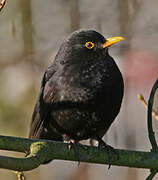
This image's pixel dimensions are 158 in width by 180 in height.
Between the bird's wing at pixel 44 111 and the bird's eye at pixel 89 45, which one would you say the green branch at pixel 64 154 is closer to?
the bird's wing at pixel 44 111

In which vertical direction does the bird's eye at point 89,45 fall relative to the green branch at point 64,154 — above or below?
above

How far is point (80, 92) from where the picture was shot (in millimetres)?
3711

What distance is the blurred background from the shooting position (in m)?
5.52

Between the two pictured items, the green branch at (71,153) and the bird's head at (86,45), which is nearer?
the green branch at (71,153)

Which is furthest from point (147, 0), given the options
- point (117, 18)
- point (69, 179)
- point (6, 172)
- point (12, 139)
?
point (12, 139)

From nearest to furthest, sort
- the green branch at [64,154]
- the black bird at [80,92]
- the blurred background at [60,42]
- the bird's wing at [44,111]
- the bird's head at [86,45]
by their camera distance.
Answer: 1. the green branch at [64,154]
2. the black bird at [80,92]
3. the bird's wing at [44,111]
4. the bird's head at [86,45]
5. the blurred background at [60,42]

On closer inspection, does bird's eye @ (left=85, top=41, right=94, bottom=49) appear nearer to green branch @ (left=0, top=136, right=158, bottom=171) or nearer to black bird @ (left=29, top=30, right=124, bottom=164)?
black bird @ (left=29, top=30, right=124, bottom=164)

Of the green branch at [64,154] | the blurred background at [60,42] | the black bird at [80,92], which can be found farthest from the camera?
the blurred background at [60,42]

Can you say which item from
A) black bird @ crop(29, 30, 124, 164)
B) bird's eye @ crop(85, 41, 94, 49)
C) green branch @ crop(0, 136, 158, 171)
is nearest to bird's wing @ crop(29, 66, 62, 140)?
black bird @ crop(29, 30, 124, 164)

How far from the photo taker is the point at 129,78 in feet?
18.4

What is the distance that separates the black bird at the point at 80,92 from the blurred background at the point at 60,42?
4.47ft

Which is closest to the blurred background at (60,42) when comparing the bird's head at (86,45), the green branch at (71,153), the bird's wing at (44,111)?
the bird's head at (86,45)

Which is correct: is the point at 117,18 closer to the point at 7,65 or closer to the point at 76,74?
the point at 7,65

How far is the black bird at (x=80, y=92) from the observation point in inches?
147
